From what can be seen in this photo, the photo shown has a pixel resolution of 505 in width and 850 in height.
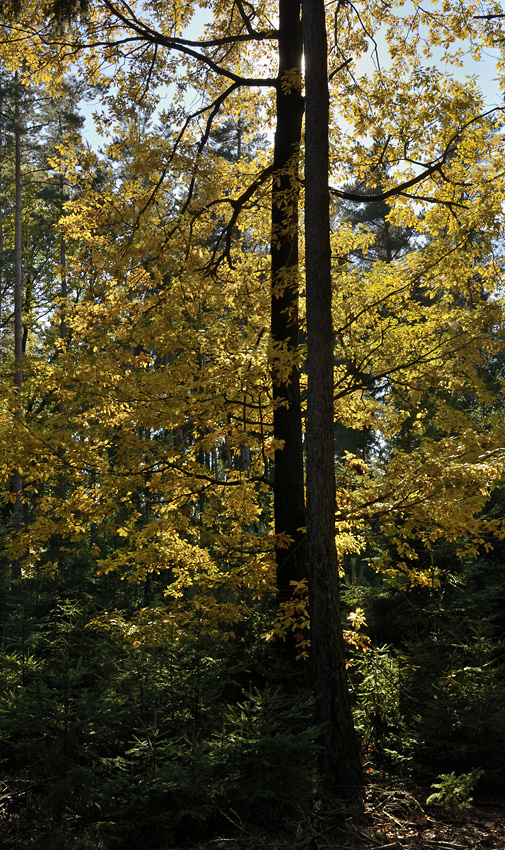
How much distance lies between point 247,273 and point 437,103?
2.97 metres

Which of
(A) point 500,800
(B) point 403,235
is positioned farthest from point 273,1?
(B) point 403,235

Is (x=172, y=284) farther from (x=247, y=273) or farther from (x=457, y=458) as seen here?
(x=457, y=458)

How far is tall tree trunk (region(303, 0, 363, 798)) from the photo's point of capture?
4621mm

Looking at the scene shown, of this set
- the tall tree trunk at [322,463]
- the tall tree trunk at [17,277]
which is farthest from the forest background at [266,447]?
the tall tree trunk at [17,277]

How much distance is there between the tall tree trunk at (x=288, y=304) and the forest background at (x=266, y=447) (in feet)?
0.10

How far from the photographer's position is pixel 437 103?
624cm

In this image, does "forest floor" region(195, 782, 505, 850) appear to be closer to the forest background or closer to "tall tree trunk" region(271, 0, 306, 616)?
the forest background

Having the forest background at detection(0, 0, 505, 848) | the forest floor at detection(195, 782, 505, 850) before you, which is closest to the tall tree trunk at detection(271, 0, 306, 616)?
the forest background at detection(0, 0, 505, 848)

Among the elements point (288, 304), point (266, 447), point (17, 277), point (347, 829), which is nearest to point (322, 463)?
point (266, 447)

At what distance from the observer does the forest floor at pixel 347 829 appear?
3.48 meters

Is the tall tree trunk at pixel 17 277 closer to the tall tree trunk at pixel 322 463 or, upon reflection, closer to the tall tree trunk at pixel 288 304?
the tall tree trunk at pixel 288 304

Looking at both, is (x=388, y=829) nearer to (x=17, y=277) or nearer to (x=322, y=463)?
(x=322, y=463)

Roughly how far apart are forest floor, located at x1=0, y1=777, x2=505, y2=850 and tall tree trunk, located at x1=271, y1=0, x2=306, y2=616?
2377 mm

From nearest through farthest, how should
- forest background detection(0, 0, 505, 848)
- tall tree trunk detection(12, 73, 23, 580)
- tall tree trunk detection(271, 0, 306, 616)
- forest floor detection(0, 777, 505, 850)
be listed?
forest floor detection(0, 777, 505, 850), forest background detection(0, 0, 505, 848), tall tree trunk detection(271, 0, 306, 616), tall tree trunk detection(12, 73, 23, 580)
